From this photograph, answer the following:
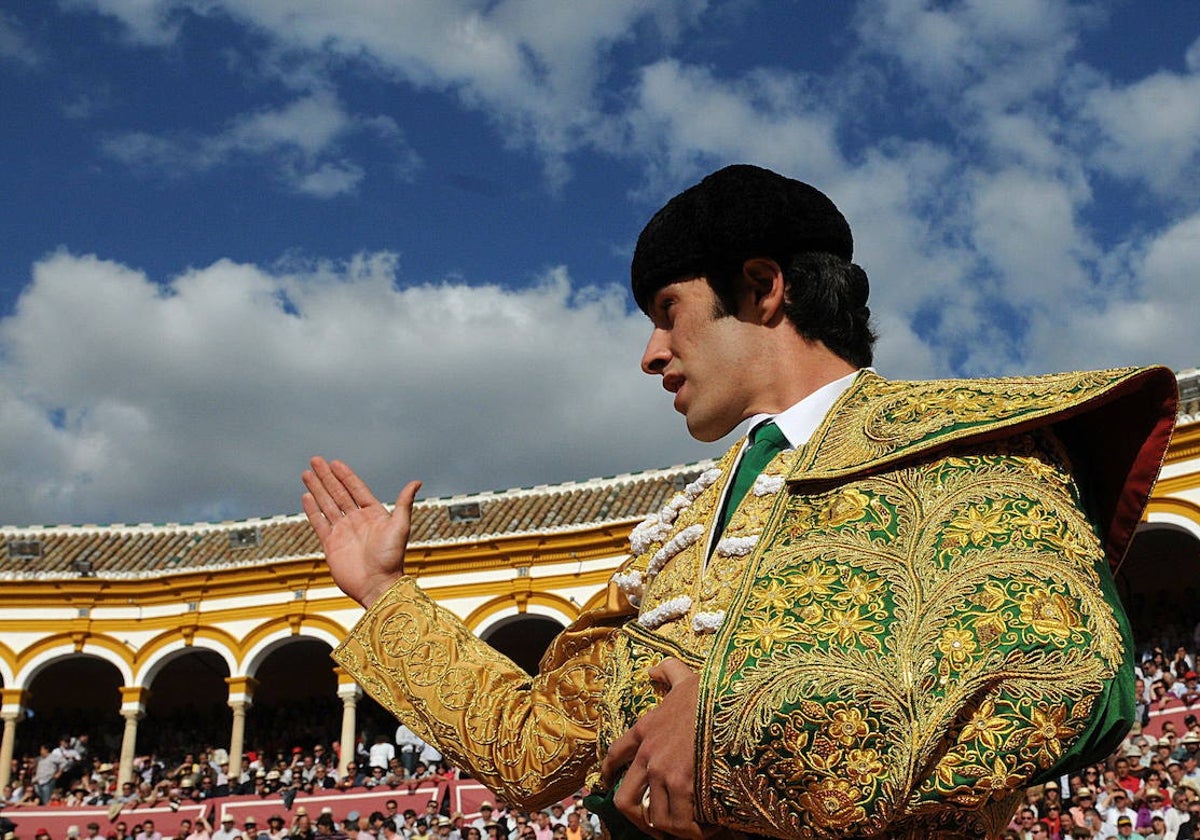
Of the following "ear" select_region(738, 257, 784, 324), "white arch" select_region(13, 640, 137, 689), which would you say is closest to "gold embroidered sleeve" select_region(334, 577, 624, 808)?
"ear" select_region(738, 257, 784, 324)

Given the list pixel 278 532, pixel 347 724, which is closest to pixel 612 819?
pixel 347 724

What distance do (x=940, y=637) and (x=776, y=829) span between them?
0.24 meters

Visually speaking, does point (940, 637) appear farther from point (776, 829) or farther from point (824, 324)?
point (824, 324)

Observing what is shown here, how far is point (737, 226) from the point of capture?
175cm

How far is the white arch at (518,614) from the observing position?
56.7 feet

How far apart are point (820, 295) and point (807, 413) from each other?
170 mm

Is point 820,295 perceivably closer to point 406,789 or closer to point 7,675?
point 406,789

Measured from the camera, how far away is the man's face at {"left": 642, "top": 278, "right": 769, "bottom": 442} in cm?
179

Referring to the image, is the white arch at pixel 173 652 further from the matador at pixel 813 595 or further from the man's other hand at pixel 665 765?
the man's other hand at pixel 665 765

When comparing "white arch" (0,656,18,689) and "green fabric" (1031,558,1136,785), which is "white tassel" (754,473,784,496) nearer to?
"green fabric" (1031,558,1136,785)

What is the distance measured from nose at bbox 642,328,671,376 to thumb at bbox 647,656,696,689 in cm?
53

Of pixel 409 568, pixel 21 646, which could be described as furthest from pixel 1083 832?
pixel 21 646

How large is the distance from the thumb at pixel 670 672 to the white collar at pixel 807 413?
0.41 metres

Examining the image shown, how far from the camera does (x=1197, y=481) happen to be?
14.1 meters
